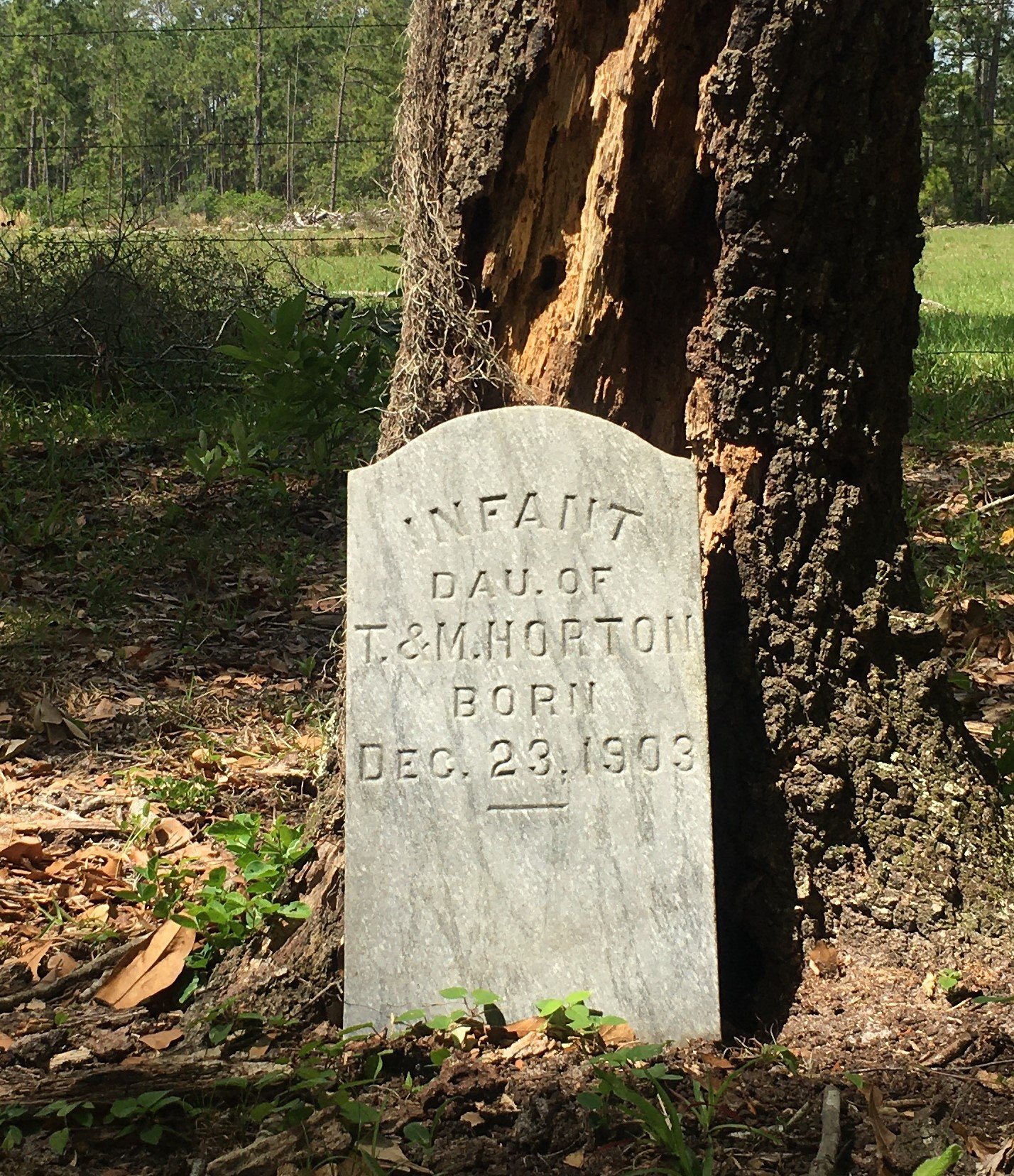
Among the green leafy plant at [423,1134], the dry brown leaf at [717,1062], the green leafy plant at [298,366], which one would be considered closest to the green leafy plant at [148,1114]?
the green leafy plant at [423,1134]

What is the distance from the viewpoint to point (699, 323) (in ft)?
9.37

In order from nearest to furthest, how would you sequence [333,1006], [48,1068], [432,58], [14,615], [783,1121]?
[783,1121] → [48,1068] → [333,1006] → [432,58] → [14,615]

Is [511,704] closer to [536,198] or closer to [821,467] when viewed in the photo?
[821,467]

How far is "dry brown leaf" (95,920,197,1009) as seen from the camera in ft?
9.10

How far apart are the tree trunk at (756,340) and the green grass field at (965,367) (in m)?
1.89

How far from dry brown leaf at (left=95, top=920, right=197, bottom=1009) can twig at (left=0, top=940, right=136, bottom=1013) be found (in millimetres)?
35

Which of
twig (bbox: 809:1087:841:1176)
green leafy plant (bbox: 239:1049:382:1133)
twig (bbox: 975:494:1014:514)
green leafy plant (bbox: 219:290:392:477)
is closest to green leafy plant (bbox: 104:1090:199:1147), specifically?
green leafy plant (bbox: 239:1049:382:1133)

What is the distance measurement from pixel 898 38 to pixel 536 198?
0.86m

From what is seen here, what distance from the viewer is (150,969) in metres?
2.84

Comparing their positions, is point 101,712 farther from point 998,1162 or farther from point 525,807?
point 998,1162

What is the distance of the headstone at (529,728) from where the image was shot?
2.60m

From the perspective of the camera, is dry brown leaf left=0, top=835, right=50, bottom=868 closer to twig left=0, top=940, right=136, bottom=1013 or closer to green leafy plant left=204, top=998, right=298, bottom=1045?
twig left=0, top=940, right=136, bottom=1013

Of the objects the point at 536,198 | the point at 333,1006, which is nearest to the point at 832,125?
the point at 536,198

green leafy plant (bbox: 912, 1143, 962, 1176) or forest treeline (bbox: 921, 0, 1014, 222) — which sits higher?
forest treeline (bbox: 921, 0, 1014, 222)
